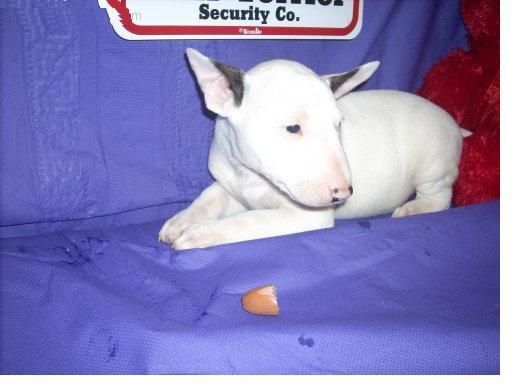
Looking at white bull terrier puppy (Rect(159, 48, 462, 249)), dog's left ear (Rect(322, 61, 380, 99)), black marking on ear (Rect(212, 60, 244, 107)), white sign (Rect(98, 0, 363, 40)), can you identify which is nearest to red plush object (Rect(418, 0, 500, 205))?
white bull terrier puppy (Rect(159, 48, 462, 249))

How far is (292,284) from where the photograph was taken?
4.02 ft

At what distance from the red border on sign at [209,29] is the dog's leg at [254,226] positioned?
0.67m

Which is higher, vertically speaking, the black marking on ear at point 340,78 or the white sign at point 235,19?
the white sign at point 235,19

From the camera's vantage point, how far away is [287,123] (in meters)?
1.24

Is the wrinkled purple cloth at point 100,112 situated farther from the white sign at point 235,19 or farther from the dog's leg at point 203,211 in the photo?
the dog's leg at point 203,211

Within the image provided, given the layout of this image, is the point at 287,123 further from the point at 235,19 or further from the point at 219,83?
the point at 235,19

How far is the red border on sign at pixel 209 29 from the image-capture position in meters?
1.43

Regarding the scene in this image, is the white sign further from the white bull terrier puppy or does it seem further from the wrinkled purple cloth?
the white bull terrier puppy

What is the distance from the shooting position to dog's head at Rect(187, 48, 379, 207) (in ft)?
3.97

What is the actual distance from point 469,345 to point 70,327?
0.97 meters

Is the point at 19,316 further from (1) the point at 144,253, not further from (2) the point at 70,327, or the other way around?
(1) the point at 144,253

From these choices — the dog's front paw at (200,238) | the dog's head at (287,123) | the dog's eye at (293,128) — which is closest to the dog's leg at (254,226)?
the dog's front paw at (200,238)

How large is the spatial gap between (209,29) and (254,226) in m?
0.72

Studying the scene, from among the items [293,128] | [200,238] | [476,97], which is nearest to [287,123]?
[293,128]
